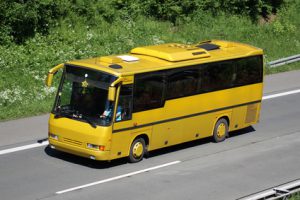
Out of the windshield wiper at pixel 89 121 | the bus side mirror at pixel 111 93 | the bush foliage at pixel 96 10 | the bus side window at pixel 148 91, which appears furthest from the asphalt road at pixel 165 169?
the bush foliage at pixel 96 10

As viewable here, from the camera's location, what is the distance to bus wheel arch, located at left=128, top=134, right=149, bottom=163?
18266mm

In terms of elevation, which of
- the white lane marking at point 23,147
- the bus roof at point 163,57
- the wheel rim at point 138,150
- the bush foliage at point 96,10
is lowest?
the white lane marking at point 23,147

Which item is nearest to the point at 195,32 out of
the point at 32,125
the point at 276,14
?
the point at 276,14

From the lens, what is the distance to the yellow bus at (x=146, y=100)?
1755 centimetres

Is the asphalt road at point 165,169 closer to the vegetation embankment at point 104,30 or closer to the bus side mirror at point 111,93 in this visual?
the bus side mirror at point 111,93

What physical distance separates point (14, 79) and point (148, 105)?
766cm

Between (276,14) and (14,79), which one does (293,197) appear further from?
(276,14)

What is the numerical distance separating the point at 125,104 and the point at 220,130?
412cm

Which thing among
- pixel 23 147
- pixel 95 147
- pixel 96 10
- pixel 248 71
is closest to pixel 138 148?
pixel 95 147

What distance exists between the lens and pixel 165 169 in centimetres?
1792

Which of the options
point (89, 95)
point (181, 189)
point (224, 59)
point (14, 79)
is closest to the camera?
point (181, 189)

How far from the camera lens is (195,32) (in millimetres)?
32750

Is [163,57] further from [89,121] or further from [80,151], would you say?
[80,151]

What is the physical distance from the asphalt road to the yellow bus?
16.1 inches
